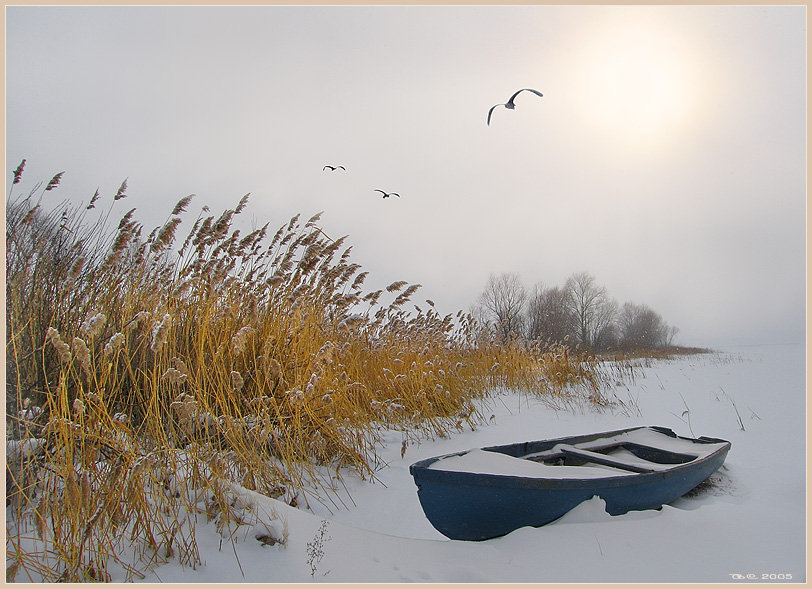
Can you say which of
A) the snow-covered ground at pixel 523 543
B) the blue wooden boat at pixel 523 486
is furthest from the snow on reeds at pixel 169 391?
the blue wooden boat at pixel 523 486

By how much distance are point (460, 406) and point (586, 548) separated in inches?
121

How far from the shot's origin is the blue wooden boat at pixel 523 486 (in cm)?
251

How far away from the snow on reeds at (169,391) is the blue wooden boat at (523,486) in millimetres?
785

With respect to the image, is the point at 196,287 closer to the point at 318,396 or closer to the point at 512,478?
the point at 318,396

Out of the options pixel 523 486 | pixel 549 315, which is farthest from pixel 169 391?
pixel 549 315

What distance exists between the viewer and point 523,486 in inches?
98.5

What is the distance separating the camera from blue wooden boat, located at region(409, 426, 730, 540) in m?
2.51

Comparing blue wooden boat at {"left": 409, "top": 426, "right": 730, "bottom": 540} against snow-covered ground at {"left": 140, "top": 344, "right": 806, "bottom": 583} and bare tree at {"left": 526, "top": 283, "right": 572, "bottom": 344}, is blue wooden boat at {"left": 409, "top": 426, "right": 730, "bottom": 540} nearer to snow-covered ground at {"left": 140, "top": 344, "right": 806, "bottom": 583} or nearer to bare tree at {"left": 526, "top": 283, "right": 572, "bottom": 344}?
snow-covered ground at {"left": 140, "top": 344, "right": 806, "bottom": 583}

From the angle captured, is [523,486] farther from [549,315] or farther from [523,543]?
[549,315]

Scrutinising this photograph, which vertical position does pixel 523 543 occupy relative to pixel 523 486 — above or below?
below

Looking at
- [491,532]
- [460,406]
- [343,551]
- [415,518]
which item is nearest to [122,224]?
[343,551]

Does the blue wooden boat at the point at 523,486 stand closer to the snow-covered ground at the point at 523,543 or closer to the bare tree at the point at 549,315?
the snow-covered ground at the point at 523,543

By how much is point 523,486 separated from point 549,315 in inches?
973

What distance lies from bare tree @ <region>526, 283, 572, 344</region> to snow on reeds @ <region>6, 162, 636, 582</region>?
18.3 meters
